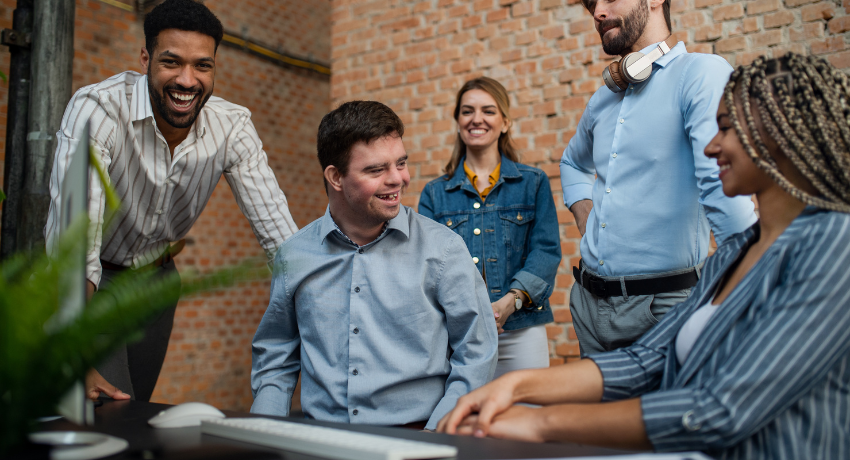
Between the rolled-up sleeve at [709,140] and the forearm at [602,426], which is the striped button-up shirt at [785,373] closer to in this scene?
the forearm at [602,426]

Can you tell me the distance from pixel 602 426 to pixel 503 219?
163cm

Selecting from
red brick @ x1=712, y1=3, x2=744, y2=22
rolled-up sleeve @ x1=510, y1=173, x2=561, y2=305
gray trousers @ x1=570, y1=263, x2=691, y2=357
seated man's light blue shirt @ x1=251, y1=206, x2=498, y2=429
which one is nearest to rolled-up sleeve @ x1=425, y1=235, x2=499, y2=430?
seated man's light blue shirt @ x1=251, y1=206, x2=498, y2=429

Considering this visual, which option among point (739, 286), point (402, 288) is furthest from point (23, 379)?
point (402, 288)

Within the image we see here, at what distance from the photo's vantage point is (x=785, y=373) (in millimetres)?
843

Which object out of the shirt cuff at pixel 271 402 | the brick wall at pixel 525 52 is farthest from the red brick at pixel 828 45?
the shirt cuff at pixel 271 402

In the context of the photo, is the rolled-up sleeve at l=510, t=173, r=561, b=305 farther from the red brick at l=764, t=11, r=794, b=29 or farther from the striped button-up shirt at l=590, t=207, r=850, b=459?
the striped button-up shirt at l=590, t=207, r=850, b=459

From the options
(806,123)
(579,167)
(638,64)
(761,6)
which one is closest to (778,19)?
(761,6)

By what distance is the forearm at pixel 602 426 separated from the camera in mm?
914

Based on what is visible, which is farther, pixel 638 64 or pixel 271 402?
pixel 638 64

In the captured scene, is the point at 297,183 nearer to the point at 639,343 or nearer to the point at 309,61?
the point at 309,61

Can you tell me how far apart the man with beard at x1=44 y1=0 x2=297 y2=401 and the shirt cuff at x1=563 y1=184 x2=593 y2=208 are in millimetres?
1014

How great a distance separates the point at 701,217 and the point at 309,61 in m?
5.35

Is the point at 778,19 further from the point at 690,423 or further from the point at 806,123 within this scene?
the point at 690,423

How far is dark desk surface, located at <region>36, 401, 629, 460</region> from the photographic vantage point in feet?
2.64
